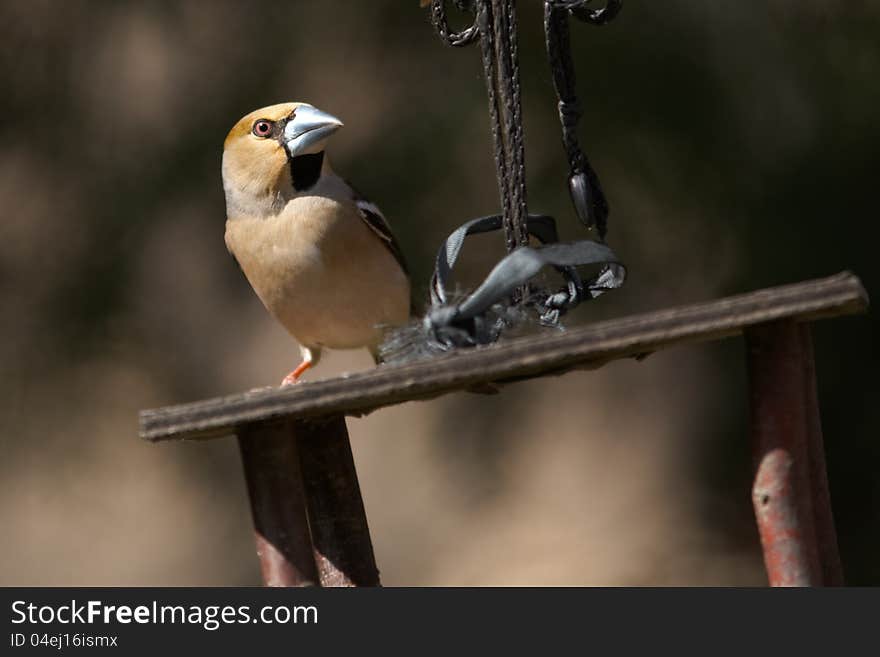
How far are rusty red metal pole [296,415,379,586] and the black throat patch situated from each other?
0.73 m

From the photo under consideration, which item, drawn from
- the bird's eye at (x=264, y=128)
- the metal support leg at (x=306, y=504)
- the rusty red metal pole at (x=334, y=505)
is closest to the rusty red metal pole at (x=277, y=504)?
the metal support leg at (x=306, y=504)

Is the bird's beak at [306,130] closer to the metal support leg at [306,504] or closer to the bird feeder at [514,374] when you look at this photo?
the bird feeder at [514,374]

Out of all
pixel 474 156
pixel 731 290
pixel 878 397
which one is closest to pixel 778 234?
pixel 731 290

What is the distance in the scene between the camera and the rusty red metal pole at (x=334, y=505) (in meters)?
1.98

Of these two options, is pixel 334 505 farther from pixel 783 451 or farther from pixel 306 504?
pixel 783 451

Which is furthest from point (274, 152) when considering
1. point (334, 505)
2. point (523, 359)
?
point (523, 359)

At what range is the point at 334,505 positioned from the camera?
199cm

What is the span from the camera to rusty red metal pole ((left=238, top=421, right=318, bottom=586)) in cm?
179

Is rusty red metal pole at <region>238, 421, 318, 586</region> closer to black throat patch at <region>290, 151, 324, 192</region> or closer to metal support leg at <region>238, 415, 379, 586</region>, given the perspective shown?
metal support leg at <region>238, 415, 379, 586</region>

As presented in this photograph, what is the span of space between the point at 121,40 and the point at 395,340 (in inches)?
136

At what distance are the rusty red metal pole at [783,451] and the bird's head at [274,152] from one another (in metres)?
1.06

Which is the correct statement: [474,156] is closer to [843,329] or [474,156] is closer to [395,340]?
[843,329]

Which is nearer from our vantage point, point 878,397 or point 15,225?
point 878,397

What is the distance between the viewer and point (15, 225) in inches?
198
